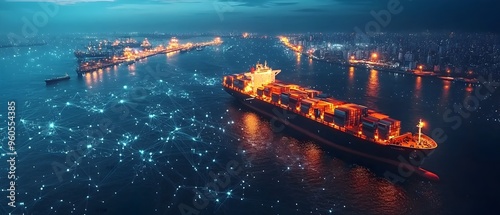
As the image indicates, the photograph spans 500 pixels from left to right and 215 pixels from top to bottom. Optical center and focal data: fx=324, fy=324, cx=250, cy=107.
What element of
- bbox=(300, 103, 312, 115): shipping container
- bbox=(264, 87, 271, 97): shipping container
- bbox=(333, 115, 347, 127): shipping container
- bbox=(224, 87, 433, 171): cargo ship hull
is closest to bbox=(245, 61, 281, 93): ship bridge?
bbox=(264, 87, 271, 97): shipping container

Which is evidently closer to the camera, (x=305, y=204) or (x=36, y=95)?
(x=305, y=204)

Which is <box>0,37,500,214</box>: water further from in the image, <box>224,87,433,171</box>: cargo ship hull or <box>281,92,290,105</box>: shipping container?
<box>281,92,290,105</box>: shipping container

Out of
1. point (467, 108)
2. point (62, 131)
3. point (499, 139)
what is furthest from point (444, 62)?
point (62, 131)

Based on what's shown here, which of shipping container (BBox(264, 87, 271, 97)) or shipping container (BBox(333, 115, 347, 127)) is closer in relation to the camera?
shipping container (BBox(333, 115, 347, 127))

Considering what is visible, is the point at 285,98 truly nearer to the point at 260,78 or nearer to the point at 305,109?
the point at 305,109

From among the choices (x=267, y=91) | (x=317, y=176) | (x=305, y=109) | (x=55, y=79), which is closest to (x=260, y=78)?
(x=267, y=91)

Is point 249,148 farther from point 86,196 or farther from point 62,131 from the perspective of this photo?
point 62,131
